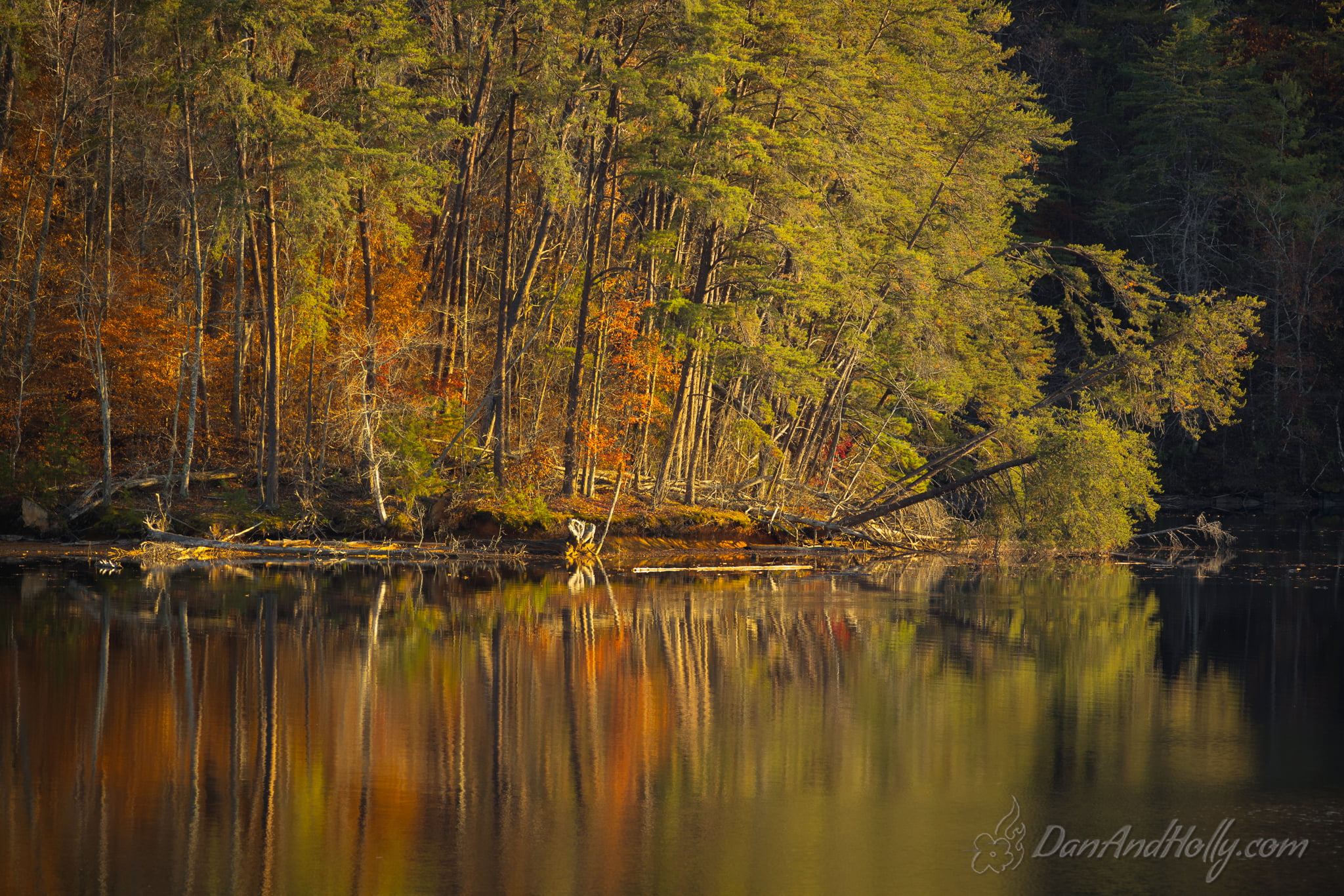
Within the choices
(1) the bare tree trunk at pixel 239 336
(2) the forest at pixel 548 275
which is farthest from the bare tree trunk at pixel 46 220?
(1) the bare tree trunk at pixel 239 336

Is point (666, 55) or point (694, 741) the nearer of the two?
point (694, 741)

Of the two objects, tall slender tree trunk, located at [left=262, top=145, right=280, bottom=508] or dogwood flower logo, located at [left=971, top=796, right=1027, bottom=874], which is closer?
dogwood flower logo, located at [left=971, top=796, right=1027, bottom=874]

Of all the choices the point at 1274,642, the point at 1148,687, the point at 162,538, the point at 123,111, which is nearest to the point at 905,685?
the point at 1148,687

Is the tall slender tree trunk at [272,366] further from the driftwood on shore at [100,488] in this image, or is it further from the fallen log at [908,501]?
the fallen log at [908,501]

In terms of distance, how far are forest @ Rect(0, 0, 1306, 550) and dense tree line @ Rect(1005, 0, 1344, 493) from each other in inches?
601

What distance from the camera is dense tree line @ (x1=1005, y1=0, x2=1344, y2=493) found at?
48.8 meters

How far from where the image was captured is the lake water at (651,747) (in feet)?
26.3

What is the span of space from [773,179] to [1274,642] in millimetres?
15114

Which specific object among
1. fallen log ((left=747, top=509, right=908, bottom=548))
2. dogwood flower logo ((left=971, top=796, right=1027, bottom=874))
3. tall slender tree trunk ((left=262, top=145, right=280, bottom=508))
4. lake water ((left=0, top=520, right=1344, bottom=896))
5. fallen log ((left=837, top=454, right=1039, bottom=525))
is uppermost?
tall slender tree trunk ((left=262, top=145, right=280, bottom=508))

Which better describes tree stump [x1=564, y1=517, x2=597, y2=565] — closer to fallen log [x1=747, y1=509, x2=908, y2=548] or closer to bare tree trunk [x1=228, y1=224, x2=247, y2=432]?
fallen log [x1=747, y1=509, x2=908, y2=548]

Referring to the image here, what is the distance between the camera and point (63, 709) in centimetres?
1156

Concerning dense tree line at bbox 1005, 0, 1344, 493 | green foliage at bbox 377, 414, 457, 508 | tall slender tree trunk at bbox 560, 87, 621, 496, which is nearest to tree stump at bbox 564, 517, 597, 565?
tall slender tree trunk at bbox 560, 87, 621, 496

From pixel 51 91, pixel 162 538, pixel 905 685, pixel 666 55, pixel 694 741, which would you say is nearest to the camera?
pixel 694 741

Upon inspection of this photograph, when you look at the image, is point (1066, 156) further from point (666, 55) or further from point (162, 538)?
point (162, 538)
